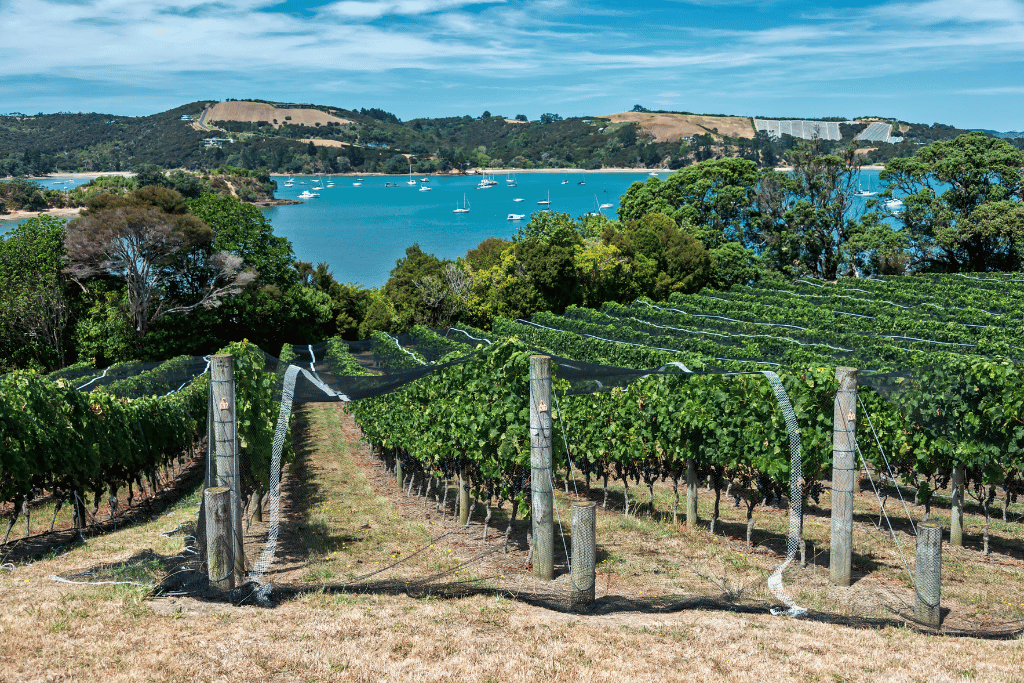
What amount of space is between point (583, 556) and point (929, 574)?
10.3 feet

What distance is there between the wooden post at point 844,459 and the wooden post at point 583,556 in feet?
8.32

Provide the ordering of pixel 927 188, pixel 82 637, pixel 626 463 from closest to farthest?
pixel 82 637 → pixel 626 463 → pixel 927 188

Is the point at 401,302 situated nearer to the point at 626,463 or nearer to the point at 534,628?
the point at 626,463

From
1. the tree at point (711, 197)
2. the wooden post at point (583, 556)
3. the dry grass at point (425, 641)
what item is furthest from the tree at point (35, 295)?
the tree at point (711, 197)

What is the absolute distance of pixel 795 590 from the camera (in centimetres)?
761

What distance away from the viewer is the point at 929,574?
6.68m

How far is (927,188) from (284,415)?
5095 cm

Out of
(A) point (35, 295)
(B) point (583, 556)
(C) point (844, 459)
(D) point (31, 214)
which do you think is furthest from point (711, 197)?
(D) point (31, 214)

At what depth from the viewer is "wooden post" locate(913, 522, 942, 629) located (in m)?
6.66

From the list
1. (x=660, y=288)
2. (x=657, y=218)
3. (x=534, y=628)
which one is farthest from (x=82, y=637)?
(x=657, y=218)

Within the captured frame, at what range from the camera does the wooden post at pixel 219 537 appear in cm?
663

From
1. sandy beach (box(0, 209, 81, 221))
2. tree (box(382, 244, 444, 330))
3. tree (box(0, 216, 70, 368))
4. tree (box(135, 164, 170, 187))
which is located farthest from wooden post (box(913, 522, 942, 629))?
sandy beach (box(0, 209, 81, 221))

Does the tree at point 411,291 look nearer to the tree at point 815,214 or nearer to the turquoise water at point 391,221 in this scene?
the turquoise water at point 391,221

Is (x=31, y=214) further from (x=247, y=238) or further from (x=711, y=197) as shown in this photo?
(x=711, y=197)
